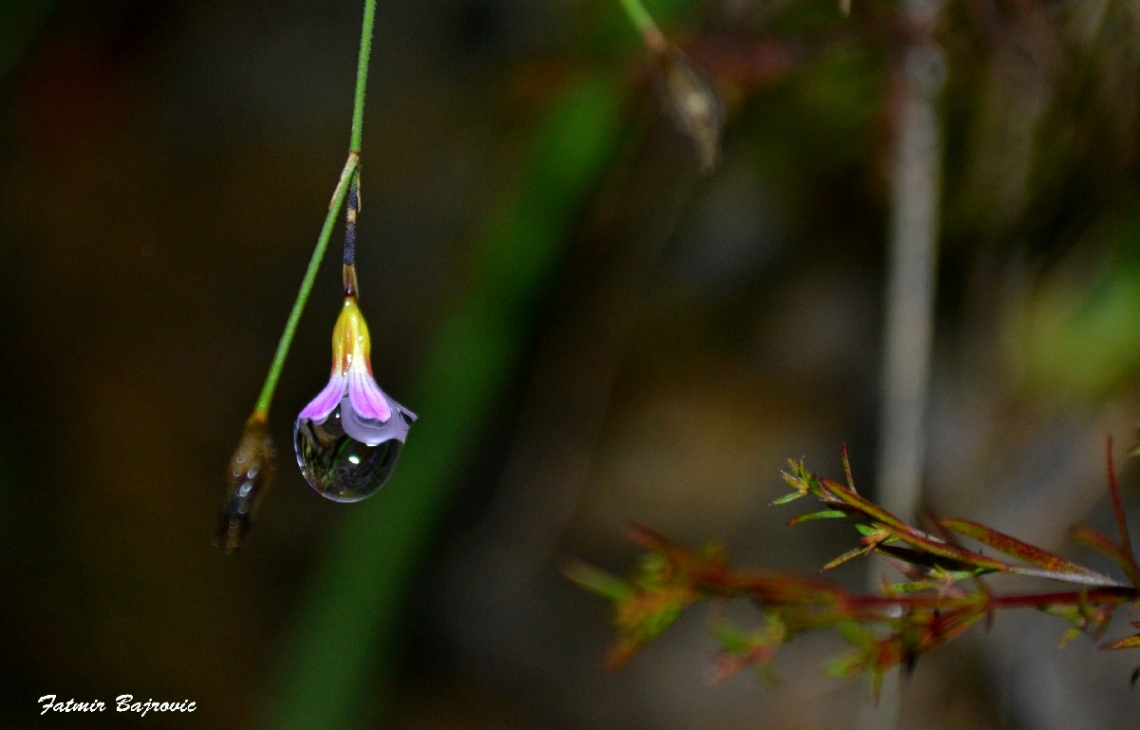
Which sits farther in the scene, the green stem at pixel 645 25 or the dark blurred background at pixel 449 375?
the dark blurred background at pixel 449 375

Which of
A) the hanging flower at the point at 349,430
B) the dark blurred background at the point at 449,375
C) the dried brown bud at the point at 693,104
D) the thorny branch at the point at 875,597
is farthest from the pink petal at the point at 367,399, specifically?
the dark blurred background at the point at 449,375

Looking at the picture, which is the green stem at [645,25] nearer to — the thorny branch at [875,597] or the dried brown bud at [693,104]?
the dried brown bud at [693,104]

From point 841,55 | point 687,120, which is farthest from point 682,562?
point 841,55

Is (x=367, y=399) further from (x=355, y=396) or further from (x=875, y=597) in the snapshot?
(x=875, y=597)

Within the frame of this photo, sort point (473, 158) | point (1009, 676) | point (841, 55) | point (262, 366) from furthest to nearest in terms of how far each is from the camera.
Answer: point (262, 366), point (473, 158), point (1009, 676), point (841, 55)

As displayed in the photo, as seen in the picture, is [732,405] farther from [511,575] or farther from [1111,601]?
[1111,601]

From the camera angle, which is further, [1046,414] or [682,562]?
[1046,414]

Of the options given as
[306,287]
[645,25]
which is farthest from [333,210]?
[645,25]
